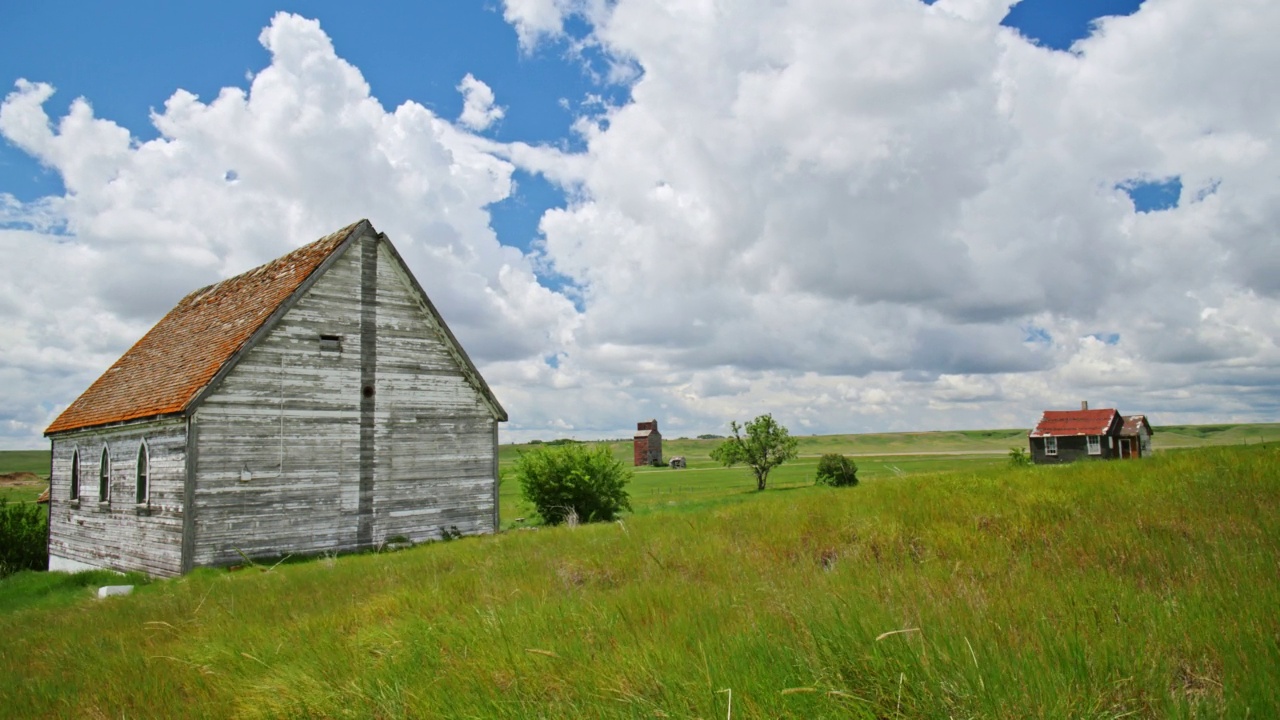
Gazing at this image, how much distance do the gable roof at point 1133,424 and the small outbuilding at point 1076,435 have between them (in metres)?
0.55

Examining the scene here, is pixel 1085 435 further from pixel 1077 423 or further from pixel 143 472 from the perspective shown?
pixel 143 472

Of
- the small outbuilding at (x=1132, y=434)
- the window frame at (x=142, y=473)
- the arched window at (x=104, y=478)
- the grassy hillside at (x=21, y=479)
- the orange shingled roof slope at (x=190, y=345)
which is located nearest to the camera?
the orange shingled roof slope at (x=190, y=345)

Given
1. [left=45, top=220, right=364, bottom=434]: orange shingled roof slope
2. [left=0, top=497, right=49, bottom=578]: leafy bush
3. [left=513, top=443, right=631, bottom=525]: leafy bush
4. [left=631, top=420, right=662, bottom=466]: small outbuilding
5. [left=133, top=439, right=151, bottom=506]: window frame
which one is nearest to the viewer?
[left=45, top=220, right=364, bottom=434]: orange shingled roof slope

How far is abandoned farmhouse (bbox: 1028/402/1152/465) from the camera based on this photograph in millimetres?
67562

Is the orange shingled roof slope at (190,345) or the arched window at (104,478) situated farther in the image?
the arched window at (104,478)

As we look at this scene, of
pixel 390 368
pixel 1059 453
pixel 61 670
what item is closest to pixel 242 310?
pixel 390 368

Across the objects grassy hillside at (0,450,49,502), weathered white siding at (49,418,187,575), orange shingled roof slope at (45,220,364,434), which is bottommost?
grassy hillside at (0,450,49,502)

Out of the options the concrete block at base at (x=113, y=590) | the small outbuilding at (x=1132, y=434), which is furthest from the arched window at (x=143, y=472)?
the small outbuilding at (x=1132, y=434)

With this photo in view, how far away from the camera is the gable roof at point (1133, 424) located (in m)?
69.6

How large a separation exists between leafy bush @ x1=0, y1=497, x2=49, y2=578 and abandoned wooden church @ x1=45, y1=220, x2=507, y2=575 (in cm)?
593

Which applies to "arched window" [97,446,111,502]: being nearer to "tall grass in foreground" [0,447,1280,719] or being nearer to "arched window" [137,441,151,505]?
"arched window" [137,441,151,505]

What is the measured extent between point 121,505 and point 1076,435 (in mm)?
72892

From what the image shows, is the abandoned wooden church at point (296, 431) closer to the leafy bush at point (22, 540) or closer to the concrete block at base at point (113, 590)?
the concrete block at base at point (113, 590)

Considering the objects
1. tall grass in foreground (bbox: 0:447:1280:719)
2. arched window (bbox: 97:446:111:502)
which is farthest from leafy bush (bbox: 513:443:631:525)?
tall grass in foreground (bbox: 0:447:1280:719)
